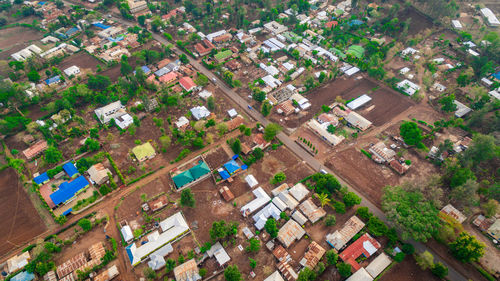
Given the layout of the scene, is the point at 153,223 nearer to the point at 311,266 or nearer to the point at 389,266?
the point at 311,266

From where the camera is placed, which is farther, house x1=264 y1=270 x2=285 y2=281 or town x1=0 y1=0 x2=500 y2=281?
town x1=0 y1=0 x2=500 y2=281

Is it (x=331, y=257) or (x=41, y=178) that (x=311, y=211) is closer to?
(x=331, y=257)

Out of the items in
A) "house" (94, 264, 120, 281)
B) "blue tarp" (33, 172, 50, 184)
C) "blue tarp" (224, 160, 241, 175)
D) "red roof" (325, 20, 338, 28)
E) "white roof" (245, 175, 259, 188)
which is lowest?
"house" (94, 264, 120, 281)

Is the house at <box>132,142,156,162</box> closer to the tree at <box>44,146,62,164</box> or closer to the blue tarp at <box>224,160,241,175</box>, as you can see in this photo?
the tree at <box>44,146,62,164</box>

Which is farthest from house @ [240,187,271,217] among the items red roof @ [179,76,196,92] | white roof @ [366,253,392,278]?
red roof @ [179,76,196,92]

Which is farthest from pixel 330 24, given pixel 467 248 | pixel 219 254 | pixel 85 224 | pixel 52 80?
pixel 85 224

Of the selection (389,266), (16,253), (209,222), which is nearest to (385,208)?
(389,266)
